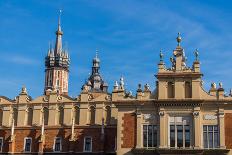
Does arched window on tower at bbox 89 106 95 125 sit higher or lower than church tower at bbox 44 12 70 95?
lower

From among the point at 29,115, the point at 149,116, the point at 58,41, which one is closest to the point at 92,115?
the point at 29,115

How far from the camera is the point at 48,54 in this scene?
132000mm

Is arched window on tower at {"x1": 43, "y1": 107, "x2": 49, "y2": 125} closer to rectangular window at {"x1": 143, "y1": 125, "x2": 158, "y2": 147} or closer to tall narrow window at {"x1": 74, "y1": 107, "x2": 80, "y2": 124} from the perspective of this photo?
tall narrow window at {"x1": 74, "y1": 107, "x2": 80, "y2": 124}

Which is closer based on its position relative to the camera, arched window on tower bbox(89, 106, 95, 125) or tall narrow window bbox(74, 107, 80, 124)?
arched window on tower bbox(89, 106, 95, 125)

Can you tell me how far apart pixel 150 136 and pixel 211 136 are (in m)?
6.47

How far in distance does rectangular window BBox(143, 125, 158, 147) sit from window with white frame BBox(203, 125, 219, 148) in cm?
527

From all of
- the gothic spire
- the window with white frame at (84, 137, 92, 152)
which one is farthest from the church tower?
the window with white frame at (84, 137, 92, 152)

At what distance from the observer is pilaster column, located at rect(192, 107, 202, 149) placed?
169ft

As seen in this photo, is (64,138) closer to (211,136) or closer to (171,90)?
(171,90)

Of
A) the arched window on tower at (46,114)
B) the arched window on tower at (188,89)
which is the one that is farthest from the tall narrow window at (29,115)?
the arched window on tower at (188,89)

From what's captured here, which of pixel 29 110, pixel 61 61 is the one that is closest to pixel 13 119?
pixel 29 110

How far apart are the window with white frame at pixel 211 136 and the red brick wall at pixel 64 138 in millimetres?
13787

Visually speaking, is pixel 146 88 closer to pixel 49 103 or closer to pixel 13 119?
pixel 49 103

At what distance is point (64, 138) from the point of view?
6347cm
